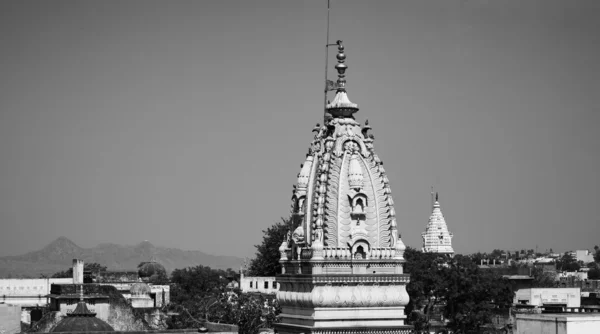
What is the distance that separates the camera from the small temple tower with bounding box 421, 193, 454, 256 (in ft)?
455

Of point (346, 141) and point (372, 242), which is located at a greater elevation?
point (346, 141)

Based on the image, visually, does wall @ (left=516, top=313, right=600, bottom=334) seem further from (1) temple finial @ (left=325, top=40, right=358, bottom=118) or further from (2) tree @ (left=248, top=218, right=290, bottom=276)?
(2) tree @ (left=248, top=218, right=290, bottom=276)

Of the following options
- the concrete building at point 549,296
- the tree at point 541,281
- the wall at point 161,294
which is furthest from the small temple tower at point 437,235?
the wall at point 161,294

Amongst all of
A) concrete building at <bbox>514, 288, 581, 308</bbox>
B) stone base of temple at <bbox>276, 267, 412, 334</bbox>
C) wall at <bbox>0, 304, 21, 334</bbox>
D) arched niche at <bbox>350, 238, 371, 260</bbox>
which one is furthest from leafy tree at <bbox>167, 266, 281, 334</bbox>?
concrete building at <bbox>514, 288, 581, 308</bbox>

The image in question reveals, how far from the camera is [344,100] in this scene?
154 feet

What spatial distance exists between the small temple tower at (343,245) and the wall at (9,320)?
11.0 meters

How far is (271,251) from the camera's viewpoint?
9206cm

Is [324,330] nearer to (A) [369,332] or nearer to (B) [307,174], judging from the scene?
(A) [369,332]

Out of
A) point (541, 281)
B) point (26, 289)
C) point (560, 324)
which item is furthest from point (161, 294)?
point (541, 281)

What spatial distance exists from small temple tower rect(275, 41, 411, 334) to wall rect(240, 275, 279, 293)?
4234 centimetres

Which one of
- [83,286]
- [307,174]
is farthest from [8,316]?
[307,174]

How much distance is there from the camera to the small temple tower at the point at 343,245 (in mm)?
43562

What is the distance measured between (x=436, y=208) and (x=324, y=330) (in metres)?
99.8

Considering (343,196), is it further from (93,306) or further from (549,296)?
(549,296)
